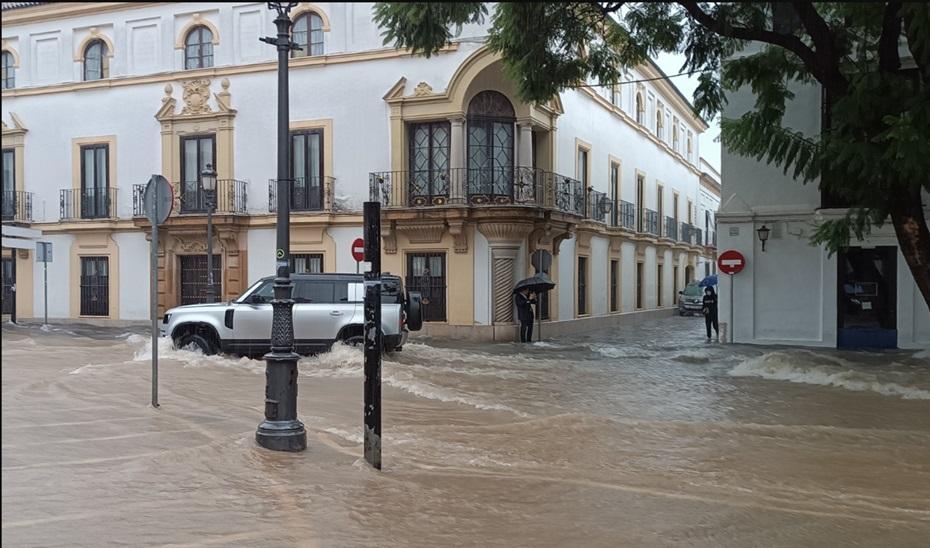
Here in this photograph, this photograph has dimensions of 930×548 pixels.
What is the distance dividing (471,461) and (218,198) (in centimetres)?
1861

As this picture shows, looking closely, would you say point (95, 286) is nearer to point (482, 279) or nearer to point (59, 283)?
point (59, 283)

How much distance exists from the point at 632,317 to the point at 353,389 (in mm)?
21117

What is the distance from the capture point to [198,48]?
24.6m

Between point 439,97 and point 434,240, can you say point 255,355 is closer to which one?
point 434,240

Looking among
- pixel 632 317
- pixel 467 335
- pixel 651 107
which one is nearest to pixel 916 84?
pixel 467 335

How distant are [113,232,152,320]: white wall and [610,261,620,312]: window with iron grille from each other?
16042 mm

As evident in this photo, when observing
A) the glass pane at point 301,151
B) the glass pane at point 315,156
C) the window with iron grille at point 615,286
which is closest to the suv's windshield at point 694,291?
the window with iron grille at point 615,286

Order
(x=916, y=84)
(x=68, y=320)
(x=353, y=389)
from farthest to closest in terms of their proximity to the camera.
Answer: (x=68, y=320), (x=353, y=389), (x=916, y=84)

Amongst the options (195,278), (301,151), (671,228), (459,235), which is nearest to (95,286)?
(195,278)

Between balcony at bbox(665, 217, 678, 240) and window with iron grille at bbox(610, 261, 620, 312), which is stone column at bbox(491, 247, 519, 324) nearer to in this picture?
window with iron grille at bbox(610, 261, 620, 312)

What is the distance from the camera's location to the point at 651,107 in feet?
115

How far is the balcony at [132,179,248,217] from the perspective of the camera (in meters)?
24.2

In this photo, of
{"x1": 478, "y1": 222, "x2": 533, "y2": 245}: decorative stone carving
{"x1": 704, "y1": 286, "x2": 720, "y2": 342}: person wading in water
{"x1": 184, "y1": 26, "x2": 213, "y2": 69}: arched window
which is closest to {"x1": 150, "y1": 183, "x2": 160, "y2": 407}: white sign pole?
{"x1": 478, "y1": 222, "x2": 533, "y2": 245}: decorative stone carving

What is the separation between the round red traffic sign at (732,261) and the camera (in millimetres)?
19734
